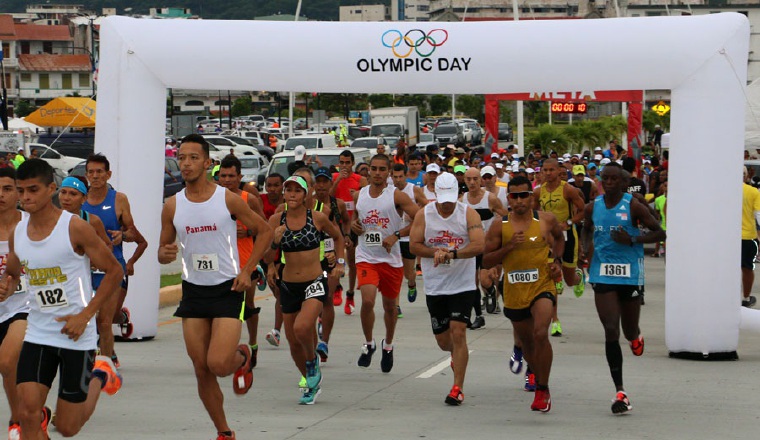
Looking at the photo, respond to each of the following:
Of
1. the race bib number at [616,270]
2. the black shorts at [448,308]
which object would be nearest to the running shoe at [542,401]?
the black shorts at [448,308]

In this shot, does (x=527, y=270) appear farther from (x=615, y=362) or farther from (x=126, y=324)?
(x=126, y=324)

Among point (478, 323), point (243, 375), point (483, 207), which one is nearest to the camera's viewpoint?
point (243, 375)

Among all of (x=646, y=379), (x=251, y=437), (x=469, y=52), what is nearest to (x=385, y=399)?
(x=251, y=437)

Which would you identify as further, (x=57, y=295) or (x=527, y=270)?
(x=527, y=270)

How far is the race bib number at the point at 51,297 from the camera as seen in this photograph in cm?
685

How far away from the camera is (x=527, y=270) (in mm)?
9539

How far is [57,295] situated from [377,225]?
231 inches

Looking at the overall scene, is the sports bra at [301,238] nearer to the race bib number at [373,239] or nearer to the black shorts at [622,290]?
the race bib number at [373,239]

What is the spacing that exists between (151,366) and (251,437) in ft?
10.8

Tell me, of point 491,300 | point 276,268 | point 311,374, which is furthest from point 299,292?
point 491,300

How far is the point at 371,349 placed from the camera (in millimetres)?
11523

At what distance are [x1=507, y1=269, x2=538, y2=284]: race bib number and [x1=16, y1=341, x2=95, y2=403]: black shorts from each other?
3.69 metres

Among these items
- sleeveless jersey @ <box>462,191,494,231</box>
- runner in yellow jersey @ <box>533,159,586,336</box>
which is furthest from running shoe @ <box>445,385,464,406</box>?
sleeveless jersey @ <box>462,191,494,231</box>

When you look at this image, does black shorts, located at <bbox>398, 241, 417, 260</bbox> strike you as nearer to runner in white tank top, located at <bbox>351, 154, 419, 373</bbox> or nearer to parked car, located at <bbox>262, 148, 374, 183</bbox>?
runner in white tank top, located at <bbox>351, 154, 419, 373</bbox>
